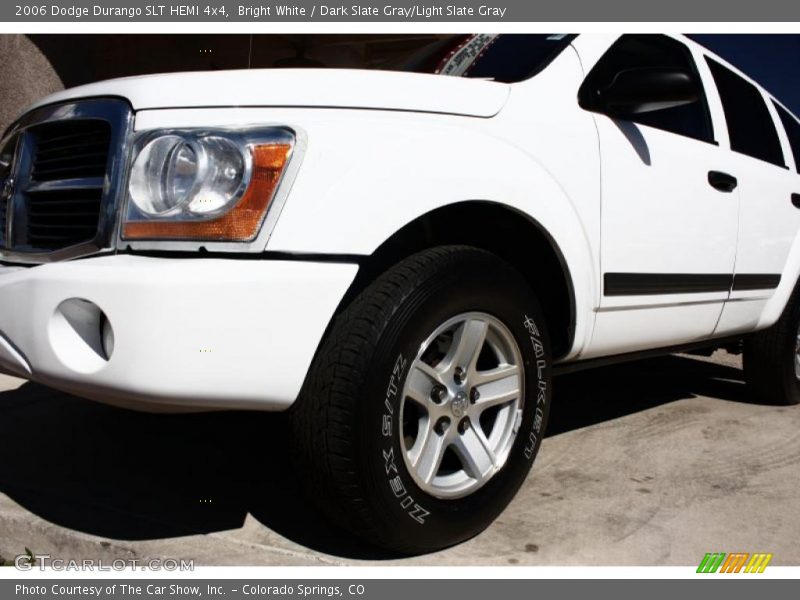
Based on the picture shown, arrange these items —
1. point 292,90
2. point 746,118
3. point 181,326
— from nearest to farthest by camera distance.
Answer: point 181,326 → point 292,90 → point 746,118

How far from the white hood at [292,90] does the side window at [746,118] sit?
6.35 ft

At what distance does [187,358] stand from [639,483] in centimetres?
181

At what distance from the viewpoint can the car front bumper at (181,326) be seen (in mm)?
1674

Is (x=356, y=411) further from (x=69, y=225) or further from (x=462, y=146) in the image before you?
(x=69, y=225)

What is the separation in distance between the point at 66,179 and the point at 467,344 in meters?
1.24

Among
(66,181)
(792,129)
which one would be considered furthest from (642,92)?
(792,129)

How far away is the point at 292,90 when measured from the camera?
193 centimetres

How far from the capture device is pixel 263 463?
287 cm

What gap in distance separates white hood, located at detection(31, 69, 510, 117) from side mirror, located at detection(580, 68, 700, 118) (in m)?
0.72

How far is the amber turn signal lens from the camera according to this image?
1.75m

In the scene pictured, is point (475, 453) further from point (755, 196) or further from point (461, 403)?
point (755, 196)

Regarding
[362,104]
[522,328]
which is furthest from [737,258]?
[362,104]

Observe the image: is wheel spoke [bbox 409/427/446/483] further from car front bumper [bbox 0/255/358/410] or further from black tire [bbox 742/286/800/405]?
black tire [bbox 742/286/800/405]

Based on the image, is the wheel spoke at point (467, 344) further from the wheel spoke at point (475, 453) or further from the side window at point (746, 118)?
the side window at point (746, 118)
